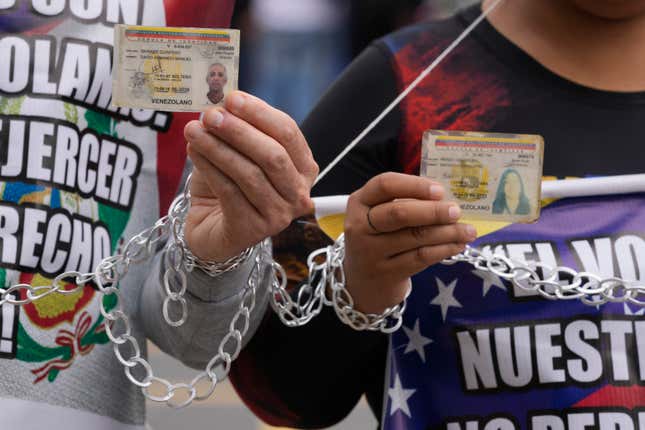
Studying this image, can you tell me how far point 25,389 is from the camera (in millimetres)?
1372


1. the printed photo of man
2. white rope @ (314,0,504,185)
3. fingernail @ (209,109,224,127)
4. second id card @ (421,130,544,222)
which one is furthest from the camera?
white rope @ (314,0,504,185)

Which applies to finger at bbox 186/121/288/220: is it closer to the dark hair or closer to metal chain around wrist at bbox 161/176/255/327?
metal chain around wrist at bbox 161/176/255/327

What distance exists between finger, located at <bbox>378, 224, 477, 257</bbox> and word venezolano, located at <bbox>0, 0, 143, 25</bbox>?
0.49 metres

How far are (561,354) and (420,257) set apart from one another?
12.2 inches

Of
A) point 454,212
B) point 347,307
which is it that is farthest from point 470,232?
point 347,307

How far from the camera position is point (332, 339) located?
158 centimetres

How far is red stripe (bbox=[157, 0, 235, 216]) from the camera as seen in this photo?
59.4 inches

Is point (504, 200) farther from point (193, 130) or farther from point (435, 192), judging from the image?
point (193, 130)

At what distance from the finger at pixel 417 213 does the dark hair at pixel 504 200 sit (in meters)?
0.09

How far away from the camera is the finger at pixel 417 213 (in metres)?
1.27

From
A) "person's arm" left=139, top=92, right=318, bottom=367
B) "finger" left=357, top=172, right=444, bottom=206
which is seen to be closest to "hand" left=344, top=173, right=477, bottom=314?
"finger" left=357, top=172, right=444, bottom=206

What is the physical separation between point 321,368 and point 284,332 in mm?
81

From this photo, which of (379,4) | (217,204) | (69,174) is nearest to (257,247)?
(217,204)

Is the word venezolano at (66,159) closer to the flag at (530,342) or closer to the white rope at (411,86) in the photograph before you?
the white rope at (411,86)
